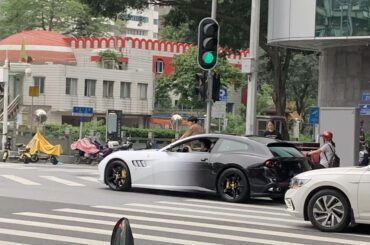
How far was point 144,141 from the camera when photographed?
40219mm

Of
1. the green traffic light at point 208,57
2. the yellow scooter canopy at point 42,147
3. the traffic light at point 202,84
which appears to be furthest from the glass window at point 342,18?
the yellow scooter canopy at point 42,147

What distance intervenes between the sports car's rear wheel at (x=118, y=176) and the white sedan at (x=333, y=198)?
5729 millimetres

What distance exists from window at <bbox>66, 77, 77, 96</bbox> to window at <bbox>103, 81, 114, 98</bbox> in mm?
2760

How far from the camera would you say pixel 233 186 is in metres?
14.6

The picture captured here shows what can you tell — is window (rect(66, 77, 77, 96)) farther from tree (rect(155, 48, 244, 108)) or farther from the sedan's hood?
the sedan's hood

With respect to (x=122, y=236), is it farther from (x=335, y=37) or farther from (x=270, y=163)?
(x=335, y=37)

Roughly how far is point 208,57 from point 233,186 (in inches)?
138

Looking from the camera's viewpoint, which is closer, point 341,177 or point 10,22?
point 341,177

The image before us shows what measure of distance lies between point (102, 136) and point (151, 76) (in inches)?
803

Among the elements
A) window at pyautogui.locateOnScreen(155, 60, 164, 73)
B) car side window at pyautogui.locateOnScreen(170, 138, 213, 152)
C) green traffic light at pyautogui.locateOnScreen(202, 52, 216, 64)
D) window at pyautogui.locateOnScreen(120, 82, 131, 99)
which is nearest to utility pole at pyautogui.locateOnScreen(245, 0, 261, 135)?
green traffic light at pyautogui.locateOnScreen(202, 52, 216, 64)

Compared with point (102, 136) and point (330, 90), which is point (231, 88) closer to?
point (102, 136)

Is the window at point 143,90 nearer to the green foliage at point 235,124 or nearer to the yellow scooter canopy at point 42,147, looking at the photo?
the green foliage at point 235,124

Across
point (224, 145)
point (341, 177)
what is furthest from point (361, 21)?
point (341, 177)

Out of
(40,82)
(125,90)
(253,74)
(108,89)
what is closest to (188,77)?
(125,90)
